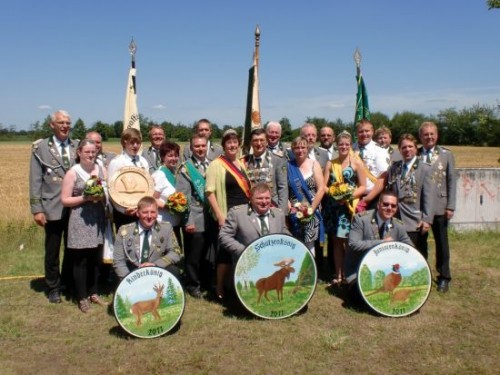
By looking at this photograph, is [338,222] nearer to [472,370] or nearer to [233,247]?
[233,247]

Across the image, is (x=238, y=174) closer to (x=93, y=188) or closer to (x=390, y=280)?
(x=93, y=188)

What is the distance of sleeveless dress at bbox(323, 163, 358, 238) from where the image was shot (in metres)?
6.22

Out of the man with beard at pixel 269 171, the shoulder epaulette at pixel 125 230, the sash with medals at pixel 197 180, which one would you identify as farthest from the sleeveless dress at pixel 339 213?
the shoulder epaulette at pixel 125 230

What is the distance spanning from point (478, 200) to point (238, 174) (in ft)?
22.8

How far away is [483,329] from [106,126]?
68.4 m

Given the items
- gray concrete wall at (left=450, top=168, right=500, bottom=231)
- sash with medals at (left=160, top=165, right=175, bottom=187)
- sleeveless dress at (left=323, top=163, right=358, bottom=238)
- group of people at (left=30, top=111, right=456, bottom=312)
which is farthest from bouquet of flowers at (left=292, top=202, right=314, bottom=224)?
gray concrete wall at (left=450, top=168, right=500, bottom=231)

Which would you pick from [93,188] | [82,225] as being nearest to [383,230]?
[93,188]

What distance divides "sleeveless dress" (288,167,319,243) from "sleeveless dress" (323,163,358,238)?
29cm

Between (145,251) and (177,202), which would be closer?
(145,251)

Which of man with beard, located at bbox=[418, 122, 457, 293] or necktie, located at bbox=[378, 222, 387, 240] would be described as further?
man with beard, located at bbox=[418, 122, 457, 293]

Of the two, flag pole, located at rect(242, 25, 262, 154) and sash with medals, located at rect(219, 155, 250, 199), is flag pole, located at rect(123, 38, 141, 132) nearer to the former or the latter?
flag pole, located at rect(242, 25, 262, 154)

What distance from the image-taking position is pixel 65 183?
17.9ft

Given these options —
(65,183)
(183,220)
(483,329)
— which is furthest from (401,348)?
(65,183)

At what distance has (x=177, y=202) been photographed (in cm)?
570
